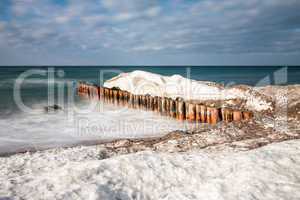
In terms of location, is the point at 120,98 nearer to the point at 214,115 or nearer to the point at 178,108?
the point at 178,108

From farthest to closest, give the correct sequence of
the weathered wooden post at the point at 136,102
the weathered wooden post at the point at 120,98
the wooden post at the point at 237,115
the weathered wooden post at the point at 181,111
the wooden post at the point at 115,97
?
the wooden post at the point at 115,97, the weathered wooden post at the point at 120,98, the weathered wooden post at the point at 136,102, the weathered wooden post at the point at 181,111, the wooden post at the point at 237,115

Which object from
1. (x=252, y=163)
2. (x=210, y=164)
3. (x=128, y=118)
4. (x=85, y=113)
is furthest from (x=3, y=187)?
(x=85, y=113)

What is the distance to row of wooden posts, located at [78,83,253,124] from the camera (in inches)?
576

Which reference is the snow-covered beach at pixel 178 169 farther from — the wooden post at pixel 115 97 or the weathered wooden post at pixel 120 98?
the wooden post at pixel 115 97

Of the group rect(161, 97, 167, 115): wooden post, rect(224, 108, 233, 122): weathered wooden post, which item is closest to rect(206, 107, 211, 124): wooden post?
→ rect(224, 108, 233, 122): weathered wooden post

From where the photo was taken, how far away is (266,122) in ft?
35.8

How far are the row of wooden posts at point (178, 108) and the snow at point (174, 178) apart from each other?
7.03 meters

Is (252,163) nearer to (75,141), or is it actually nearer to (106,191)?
(106,191)

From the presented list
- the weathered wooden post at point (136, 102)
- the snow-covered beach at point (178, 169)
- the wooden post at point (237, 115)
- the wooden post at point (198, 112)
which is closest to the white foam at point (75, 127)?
the weathered wooden post at point (136, 102)

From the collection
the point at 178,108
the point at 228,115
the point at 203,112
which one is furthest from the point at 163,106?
the point at 228,115

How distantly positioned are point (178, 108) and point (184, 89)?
4815mm

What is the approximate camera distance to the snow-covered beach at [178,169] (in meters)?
5.18

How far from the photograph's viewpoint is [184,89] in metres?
21.5

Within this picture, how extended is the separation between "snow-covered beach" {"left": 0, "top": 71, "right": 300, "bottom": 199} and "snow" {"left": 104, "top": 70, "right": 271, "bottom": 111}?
17.9 ft
